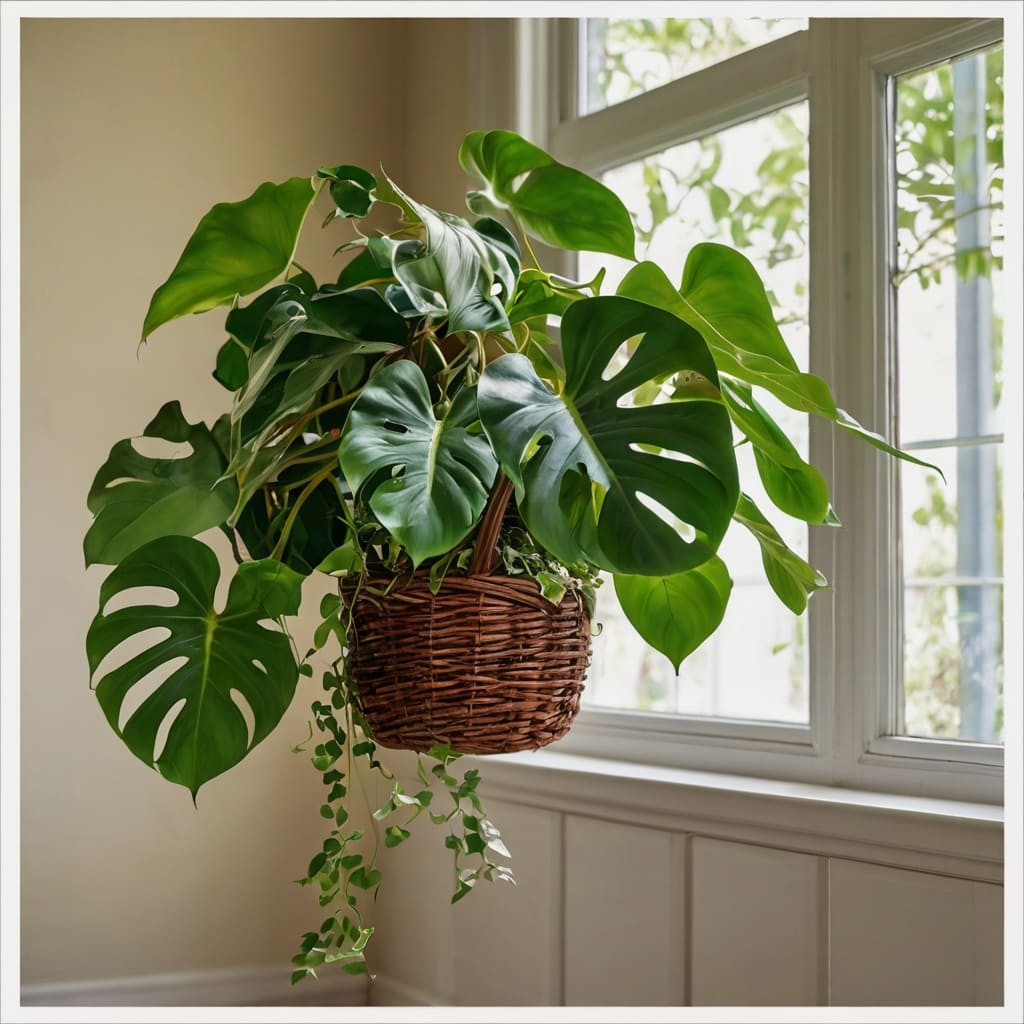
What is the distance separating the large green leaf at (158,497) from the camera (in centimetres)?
106

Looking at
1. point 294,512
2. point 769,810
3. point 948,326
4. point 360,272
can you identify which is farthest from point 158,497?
point 948,326

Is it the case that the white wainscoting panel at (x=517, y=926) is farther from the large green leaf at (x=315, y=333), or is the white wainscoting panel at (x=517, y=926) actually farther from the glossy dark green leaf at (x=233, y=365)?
the large green leaf at (x=315, y=333)

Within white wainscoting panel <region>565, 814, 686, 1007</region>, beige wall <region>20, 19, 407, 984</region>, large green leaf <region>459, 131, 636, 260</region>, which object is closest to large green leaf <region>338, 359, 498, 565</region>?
large green leaf <region>459, 131, 636, 260</region>

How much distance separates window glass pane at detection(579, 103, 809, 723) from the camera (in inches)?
72.0

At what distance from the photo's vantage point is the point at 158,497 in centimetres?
110

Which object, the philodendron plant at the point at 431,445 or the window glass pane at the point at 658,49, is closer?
the philodendron plant at the point at 431,445

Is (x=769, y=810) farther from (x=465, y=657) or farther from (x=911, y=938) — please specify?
(x=465, y=657)

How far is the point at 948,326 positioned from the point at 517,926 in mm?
1111

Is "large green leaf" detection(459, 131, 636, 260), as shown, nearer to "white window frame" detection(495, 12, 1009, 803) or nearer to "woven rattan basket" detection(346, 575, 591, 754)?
"woven rattan basket" detection(346, 575, 591, 754)

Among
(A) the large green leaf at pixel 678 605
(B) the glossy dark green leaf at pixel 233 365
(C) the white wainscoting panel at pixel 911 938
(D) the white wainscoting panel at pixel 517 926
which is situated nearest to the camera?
(A) the large green leaf at pixel 678 605

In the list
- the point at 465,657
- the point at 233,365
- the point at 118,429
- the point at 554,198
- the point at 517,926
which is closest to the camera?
the point at 465,657

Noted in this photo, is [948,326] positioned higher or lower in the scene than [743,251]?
lower

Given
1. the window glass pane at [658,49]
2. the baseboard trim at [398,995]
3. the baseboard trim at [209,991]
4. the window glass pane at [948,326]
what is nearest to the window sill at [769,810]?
the window glass pane at [948,326]

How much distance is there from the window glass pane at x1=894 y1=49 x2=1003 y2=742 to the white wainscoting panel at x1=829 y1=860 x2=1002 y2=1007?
0.22 metres
